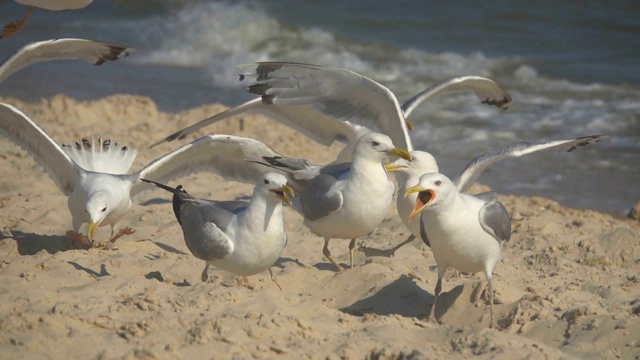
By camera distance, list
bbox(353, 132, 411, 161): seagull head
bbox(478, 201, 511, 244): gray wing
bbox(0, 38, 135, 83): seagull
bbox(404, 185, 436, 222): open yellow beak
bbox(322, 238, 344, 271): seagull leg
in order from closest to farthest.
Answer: bbox(404, 185, 436, 222): open yellow beak, bbox(478, 201, 511, 244): gray wing, bbox(353, 132, 411, 161): seagull head, bbox(322, 238, 344, 271): seagull leg, bbox(0, 38, 135, 83): seagull

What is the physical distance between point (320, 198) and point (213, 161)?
1574 millimetres

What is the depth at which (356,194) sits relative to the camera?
676cm

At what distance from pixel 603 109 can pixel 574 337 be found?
347 inches

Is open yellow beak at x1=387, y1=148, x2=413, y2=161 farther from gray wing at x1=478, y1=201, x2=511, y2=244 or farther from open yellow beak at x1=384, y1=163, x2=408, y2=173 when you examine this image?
gray wing at x1=478, y1=201, x2=511, y2=244

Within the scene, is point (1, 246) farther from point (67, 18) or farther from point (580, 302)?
point (67, 18)

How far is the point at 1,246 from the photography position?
7.23 m

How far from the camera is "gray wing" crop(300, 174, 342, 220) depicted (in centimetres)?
682

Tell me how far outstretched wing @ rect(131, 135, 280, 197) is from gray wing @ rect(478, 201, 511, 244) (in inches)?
88.8

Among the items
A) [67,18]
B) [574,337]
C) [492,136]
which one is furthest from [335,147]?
[67,18]

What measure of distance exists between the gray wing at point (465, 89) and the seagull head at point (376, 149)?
221 centimetres

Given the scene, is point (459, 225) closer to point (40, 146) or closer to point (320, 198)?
point (320, 198)

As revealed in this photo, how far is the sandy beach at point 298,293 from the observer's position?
4582 millimetres

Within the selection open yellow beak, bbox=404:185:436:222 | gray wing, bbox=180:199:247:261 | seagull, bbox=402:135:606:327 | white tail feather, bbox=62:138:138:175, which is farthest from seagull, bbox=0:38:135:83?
open yellow beak, bbox=404:185:436:222

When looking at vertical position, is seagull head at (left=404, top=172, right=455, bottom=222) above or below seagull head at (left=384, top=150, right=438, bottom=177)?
above
